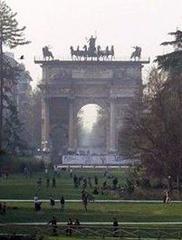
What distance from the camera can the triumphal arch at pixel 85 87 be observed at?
371 feet

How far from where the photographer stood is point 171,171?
54.0m

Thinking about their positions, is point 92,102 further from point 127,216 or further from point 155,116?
point 127,216

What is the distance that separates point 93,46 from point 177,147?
63.9 metres

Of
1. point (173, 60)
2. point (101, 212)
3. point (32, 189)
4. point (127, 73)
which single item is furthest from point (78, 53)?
point (101, 212)

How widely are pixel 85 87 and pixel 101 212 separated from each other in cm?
7222

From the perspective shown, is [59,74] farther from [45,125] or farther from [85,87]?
[45,125]

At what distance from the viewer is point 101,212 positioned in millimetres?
42125

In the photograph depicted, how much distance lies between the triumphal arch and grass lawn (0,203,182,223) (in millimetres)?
66240

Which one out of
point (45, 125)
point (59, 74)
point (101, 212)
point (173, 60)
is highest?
point (59, 74)

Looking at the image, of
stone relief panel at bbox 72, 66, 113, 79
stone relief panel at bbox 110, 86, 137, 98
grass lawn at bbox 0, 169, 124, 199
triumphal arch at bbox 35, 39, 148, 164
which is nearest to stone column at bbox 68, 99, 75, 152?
triumphal arch at bbox 35, 39, 148, 164

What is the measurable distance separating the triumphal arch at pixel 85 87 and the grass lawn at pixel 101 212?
66240mm

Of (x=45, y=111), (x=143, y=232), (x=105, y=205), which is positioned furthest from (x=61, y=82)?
(x=143, y=232)

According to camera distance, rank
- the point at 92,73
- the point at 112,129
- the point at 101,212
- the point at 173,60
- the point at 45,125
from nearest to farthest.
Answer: the point at 101,212
the point at 173,60
the point at 92,73
the point at 112,129
the point at 45,125

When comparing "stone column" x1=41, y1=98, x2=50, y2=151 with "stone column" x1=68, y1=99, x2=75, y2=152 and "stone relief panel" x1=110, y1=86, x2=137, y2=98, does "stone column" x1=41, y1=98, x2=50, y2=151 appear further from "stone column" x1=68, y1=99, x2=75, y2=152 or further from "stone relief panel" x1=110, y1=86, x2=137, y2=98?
"stone relief panel" x1=110, y1=86, x2=137, y2=98
